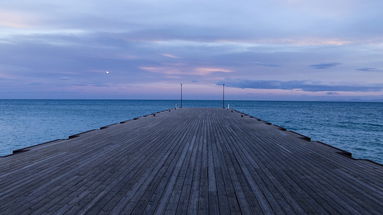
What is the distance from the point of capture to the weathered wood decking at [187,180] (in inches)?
171

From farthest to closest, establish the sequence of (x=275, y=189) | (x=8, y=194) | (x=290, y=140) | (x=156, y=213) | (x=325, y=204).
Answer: (x=290, y=140)
(x=275, y=189)
(x=8, y=194)
(x=325, y=204)
(x=156, y=213)

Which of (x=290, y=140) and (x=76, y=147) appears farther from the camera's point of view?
(x=290, y=140)

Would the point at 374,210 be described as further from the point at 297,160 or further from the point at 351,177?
the point at 297,160

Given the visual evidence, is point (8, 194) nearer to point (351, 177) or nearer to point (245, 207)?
point (245, 207)

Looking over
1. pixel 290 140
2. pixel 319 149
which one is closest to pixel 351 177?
pixel 319 149

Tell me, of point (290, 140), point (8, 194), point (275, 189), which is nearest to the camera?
point (8, 194)

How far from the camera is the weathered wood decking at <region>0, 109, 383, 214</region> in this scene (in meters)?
4.34

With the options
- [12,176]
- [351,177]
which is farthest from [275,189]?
[12,176]

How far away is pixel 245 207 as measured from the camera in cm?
430

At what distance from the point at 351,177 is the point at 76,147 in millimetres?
9417

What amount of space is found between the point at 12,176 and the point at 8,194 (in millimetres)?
1340

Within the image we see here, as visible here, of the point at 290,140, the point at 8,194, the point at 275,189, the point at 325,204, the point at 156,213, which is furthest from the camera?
the point at 290,140

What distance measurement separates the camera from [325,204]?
4.48m

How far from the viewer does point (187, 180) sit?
222 inches
